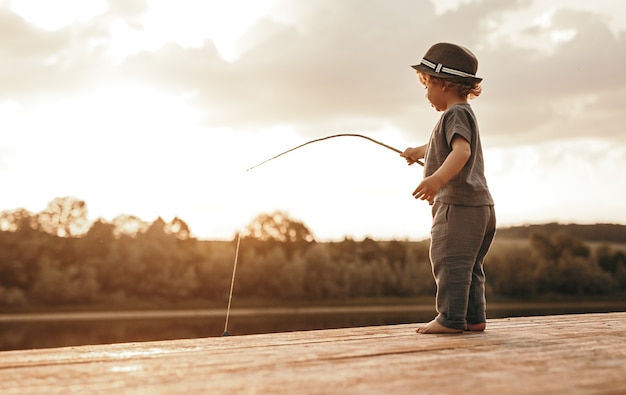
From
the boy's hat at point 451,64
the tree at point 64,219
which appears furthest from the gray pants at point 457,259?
the tree at point 64,219

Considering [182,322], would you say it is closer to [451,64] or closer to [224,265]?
A: [224,265]

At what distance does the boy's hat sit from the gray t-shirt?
160mm

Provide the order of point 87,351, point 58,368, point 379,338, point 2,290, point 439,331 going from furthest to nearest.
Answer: point 2,290, point 439,331, point 379,338, point 87,351, point 58,368

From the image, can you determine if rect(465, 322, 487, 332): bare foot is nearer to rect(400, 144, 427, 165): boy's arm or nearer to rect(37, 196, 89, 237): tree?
rect(400, 144, 427, 165): boy's arm

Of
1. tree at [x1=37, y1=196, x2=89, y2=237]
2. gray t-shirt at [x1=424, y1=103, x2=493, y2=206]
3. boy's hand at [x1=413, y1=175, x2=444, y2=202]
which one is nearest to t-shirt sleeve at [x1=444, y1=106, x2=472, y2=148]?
gray t-shirt at [x1=424, y1=103, x2=493, y2=206]

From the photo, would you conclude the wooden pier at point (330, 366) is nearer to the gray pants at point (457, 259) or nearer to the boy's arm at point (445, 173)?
the gray pants at point (457, 259)

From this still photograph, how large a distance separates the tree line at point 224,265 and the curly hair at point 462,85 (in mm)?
51492

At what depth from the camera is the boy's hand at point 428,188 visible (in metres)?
3.62

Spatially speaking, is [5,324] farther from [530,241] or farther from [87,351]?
[87,351]

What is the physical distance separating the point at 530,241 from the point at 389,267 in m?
14.1

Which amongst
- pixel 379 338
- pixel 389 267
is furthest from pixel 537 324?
pixel 389 267

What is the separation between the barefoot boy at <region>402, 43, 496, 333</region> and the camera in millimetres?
3693

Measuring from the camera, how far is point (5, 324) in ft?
231

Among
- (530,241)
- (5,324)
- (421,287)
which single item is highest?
(530,241)
